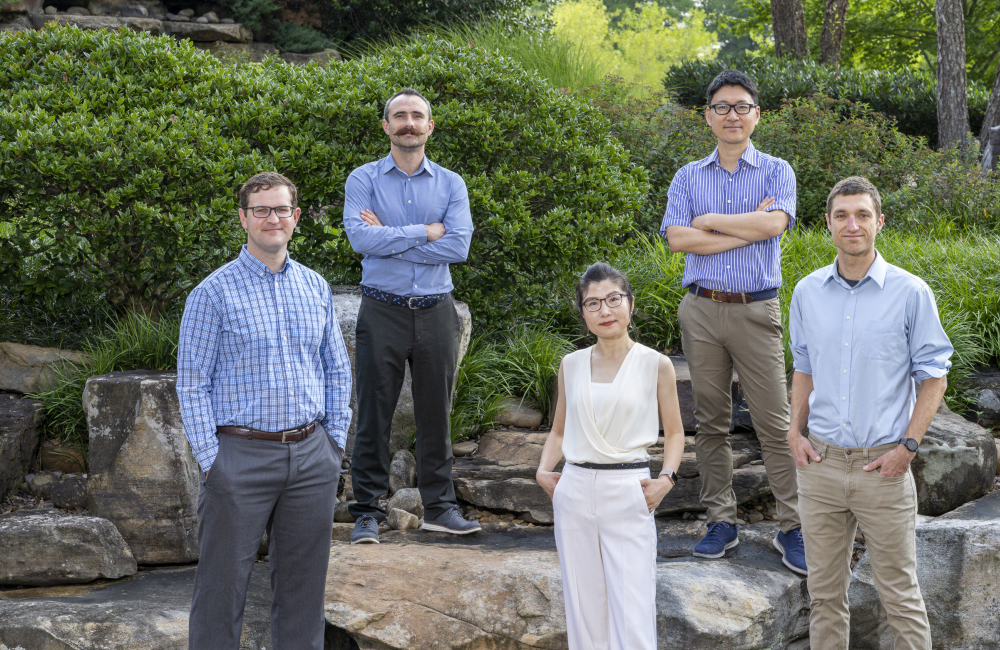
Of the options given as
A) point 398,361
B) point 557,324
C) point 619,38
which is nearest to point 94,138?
point 398,361

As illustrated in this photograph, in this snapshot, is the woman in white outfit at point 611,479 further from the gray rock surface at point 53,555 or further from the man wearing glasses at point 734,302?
the gray rock surface at point 53,555

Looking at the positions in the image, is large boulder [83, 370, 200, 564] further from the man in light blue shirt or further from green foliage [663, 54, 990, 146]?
green foliage [663, 54, 990, 146]

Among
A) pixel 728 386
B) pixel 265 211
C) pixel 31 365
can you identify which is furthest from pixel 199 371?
pixel 31 365

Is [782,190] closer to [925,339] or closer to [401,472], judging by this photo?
[925,339]

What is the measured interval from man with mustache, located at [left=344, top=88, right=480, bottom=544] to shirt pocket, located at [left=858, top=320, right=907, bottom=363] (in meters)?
2.03

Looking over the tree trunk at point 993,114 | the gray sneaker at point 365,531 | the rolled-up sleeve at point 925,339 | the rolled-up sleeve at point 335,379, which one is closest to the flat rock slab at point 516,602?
the gray sneaker at point 365,531

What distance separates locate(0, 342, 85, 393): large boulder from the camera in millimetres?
5188

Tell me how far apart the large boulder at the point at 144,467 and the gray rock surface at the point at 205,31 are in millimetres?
10222

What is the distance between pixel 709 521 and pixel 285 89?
12.5ft

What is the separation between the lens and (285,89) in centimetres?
561

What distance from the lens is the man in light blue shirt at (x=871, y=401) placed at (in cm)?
317

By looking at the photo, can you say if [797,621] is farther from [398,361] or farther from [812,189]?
[812,189]

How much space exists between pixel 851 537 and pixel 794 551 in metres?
0.67

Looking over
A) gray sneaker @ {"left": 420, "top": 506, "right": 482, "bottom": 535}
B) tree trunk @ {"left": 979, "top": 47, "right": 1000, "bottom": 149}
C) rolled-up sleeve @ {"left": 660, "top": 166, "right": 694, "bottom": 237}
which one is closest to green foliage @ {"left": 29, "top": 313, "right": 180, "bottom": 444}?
gray sneaker @ {"left": 420, "top": 506, "right": 482, "bottom": 535}
